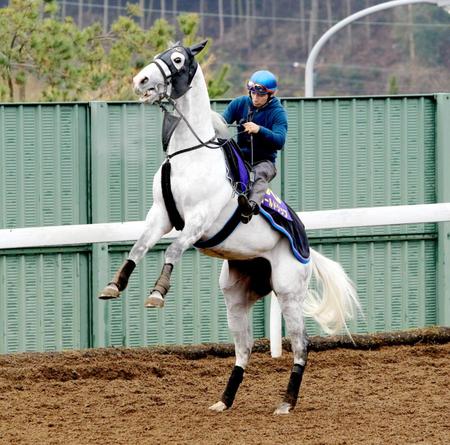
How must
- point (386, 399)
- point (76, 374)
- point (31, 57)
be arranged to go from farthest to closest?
point (31, 57) < point (76, 374) < point (386, 399)

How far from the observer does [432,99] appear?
1088 cm

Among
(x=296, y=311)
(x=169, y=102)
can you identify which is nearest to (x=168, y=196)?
(x=169, y=102)

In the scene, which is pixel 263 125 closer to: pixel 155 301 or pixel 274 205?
pixel 274 205

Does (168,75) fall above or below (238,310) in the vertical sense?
above

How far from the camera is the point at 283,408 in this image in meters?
8.02

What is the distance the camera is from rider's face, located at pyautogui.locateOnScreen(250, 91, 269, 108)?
7941 mm

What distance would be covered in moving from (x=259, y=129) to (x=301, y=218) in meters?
2.00

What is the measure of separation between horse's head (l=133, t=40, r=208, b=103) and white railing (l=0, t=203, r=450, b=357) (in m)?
2.00

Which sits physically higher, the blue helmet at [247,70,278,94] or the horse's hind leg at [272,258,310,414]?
the blue helmet at [247,70,278,94]

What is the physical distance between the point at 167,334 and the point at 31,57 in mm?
11653

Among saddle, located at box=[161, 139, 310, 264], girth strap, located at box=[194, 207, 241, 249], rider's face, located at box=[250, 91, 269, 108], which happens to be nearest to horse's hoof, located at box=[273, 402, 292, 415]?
saddle, located at box=[161, 139, 310, 264]

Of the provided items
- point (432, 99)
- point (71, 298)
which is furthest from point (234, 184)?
point (432, 99)

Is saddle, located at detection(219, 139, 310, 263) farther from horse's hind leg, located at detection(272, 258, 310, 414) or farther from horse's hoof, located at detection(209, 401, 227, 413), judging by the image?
horse's hoof, located at detection(209, 401, 227, 413)

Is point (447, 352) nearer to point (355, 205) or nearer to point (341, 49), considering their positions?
point (355, 205)
